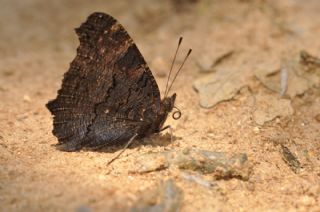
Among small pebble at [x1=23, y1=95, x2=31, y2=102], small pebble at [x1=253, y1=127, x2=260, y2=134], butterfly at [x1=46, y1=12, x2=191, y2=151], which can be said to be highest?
small pebble at [x1=23, y1=95, x2=31, y2=102]

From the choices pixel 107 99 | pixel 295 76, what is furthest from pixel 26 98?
pixel 295 76

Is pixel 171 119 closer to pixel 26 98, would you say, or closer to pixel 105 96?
pixel 105 96

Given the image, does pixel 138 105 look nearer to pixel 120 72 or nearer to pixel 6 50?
pixel 120 72

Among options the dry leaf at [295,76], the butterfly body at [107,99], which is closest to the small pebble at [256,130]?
the dry leaf at [295,76]

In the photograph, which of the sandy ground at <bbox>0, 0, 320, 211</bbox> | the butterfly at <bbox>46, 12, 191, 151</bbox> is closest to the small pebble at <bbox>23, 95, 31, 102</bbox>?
the sandy ground at <bbox>0, 0, 320, 211</bbox>

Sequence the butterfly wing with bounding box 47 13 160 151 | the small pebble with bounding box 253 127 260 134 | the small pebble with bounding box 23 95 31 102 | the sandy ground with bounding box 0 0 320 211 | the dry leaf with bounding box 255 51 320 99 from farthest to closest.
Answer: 1. the small pebble with bounding box 23 95 31 102
2. the dry leaf with bounding box 255 51 320 99
3. the small pebble with bounding box 253 127 260 134
4. the butterfly wing with bounding box 47 13 160 151
5. the sandy ground with bounding box 0 0 320 211

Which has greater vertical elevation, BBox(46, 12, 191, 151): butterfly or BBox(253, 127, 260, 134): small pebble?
BBox(46, 12, 191, 151): butterfly

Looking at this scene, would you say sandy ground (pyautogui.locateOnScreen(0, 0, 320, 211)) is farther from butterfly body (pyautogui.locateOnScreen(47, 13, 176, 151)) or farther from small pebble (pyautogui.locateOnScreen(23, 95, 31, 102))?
butterfly body (pyautogui.locateOnScreen(47, 13, 176, 151))

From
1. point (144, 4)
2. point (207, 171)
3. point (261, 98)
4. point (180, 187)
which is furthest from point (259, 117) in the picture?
point (144, 4)
